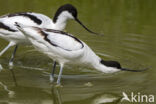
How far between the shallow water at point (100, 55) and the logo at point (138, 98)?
0.23ft

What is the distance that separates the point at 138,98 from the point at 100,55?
6.81 ft

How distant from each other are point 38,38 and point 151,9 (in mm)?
5759

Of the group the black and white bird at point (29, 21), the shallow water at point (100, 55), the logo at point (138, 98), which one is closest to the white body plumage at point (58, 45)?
the shallow water at point (100, 55)

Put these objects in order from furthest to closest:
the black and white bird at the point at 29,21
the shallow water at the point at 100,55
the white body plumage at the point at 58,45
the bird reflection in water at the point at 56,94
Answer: the black and white bird at the point at 29,21 < the white body plumage at the point at 58,45 < the shallow water at the point at 100,55 < the bird reflection in water at the point at 56,94

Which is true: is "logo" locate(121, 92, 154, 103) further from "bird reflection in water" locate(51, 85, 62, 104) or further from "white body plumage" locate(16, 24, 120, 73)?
"bird reflection in water" locate(51, 85, 62, 104)

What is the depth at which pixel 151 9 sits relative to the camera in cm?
1120

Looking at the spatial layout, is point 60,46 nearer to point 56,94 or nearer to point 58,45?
point 58,45

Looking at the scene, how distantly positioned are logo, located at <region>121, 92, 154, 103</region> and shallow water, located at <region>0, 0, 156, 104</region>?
7cm

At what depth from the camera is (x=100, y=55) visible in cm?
780

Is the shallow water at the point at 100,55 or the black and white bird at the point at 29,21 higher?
the black and white bird at the point at 29,21

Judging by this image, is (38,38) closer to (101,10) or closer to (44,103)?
(44,103)

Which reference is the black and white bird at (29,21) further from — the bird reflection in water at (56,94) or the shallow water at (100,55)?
the bird reflection in water at (56,94)

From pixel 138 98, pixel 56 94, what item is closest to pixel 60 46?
pixel 56 94

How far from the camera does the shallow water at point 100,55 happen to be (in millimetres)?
5961
